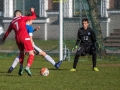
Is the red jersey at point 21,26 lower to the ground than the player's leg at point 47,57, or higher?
higher

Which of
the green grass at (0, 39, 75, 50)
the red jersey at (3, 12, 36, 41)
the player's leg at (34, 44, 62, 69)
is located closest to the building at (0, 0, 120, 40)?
the green grass at (0, 39, 75, 50)

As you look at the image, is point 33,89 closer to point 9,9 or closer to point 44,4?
point 9,9

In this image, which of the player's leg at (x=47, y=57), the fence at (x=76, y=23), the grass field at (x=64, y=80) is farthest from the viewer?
the fence at (x=76, y=23)

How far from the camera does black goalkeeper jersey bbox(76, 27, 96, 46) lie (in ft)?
62.8

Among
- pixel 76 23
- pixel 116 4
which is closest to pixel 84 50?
pixel 76 23

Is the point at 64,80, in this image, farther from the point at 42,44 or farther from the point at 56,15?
the point at 56,15

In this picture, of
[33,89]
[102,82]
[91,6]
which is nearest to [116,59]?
[91,6]

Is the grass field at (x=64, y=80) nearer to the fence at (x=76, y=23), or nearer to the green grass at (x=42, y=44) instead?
the fence at (x=76, y=23)

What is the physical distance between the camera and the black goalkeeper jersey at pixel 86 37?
19156mm

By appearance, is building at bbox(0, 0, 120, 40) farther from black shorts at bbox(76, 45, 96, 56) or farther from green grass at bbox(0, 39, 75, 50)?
black shorts at bbox(76, 45, 96, 56)

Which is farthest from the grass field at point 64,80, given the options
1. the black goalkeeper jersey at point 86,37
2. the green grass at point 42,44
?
the green grass at point 42,44

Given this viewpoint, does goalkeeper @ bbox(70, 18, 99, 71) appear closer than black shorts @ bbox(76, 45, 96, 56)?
Yes

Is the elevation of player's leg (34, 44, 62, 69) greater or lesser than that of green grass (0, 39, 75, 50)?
greater

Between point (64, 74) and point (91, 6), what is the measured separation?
1127 centimetres
